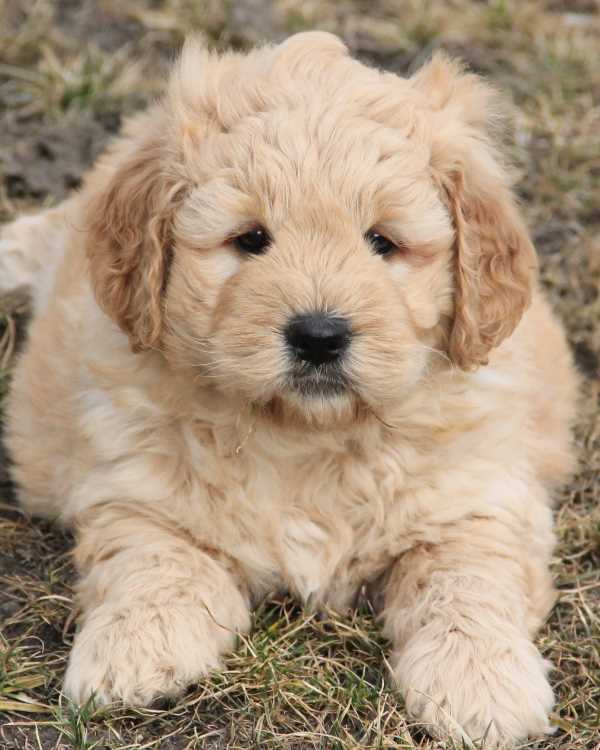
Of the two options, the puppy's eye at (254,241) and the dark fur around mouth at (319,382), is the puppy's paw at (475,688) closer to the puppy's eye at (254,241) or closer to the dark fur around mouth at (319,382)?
the dark fur around mouth at (319,382)

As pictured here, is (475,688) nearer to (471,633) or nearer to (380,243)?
(471,633)

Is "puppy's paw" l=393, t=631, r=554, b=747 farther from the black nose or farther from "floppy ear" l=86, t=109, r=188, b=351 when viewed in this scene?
"floppy ear" l=86, t=109, r=188, b=351

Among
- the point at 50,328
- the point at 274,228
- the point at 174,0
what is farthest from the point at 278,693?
the point at 174,0

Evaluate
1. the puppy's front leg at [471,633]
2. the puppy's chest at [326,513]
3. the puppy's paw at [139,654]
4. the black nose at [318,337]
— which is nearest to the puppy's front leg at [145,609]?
the puppy's paw at [139,654]

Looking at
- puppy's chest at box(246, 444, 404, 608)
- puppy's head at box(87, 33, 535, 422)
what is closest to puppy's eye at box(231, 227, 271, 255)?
puppy's head at box(87, 33, 535, 422)

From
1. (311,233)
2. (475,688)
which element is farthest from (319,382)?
(475,688)
